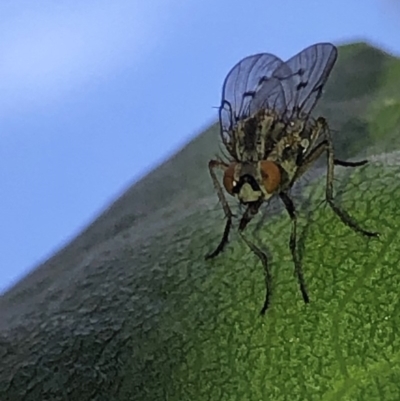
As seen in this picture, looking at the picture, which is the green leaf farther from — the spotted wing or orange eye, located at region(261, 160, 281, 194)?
the spotted wing

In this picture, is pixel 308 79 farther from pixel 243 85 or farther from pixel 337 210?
pixel 337 210

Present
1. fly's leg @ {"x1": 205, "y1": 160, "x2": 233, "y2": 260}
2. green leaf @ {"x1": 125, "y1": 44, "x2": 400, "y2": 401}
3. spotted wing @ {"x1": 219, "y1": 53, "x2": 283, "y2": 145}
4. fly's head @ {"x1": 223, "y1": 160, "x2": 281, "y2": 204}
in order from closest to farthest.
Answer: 1. green leaf @ {"x1": 125, "y1": 44, "x2": 400, "y2": 401}
2. fly's leg @ {"x1": 205, "y1": 160, "x2": 233, "y2": 260}
3. fly's head @ {"x1": 223, "y1": 160, "x2": 281, "y2": 204}
4. spotted wing @ {"x1": 219, "y1": 53, "x2": 283, "y2": 145}

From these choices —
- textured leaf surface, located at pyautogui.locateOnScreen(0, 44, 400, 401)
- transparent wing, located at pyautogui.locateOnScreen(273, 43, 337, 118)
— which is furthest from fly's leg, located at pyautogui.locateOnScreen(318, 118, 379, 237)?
transparent wing, located at pyautogui.locateOnScreen(273, 43, 337, 118)

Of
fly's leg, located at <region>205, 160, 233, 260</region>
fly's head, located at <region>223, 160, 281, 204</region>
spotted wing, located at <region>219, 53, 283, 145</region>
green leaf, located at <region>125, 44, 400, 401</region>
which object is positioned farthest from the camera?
spotted wing, located at <region>219, 53, 283, 145</region>

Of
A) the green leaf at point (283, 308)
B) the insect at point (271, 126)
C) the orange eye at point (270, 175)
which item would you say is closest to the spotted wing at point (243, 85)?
the insect at point (271, 126)

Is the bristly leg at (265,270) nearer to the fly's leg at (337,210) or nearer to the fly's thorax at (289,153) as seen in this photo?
the fly's leg at (337,210)

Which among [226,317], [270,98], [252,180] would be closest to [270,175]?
[252,180]

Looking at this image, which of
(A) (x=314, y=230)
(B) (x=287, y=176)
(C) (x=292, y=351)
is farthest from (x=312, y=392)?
(B) (x=287, y=176)
